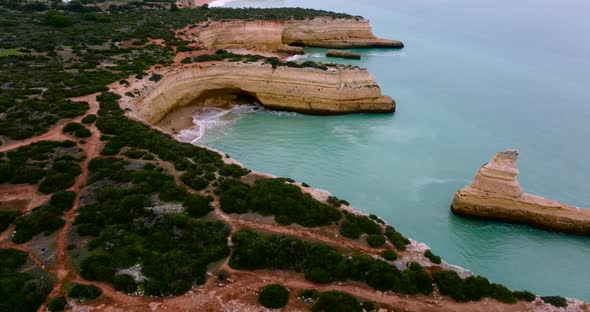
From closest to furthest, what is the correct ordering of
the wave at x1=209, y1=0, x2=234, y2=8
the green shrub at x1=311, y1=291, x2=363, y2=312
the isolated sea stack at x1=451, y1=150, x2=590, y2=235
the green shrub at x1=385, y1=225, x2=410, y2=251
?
the green shrub at x1=311, y1=291, x2=363, y2=312 → the green shrub at x1=385, y1=225, x2=410, y2=251 → the isolated sea stack at x1=451, y1=150, x2=590, y2=235 → the wave at x1=209, y1=0, x2=234, y2=8

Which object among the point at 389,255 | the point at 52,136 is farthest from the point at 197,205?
the point at 52,136

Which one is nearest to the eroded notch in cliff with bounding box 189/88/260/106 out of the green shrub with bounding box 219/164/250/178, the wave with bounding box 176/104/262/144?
the wave with bounding box 176/104/262/144

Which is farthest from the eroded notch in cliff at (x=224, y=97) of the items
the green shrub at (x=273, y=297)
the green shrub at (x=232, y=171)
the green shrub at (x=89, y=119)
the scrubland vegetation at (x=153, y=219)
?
the green shrub at (x=273, y=297)

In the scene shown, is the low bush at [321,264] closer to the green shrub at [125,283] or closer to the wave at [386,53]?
the green shrub at [125,283]

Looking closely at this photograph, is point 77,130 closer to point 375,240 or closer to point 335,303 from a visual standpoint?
point 375,240

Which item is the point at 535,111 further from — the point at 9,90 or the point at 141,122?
the point at 9,90

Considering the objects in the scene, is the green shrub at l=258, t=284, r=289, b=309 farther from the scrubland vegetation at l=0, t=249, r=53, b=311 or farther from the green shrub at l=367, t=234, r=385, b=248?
the scrubland vegetation at l=0, t=249, r=53, b=311

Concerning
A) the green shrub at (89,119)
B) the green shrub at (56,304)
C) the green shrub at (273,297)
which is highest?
the green shrub at (89,119)
